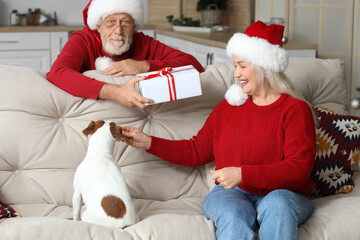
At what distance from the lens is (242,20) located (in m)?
4.86

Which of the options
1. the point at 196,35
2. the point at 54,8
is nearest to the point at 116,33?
the point at 196,35

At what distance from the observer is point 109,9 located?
2.37 meters

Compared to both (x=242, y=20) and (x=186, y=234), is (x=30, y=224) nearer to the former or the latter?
(x=186, y=234)

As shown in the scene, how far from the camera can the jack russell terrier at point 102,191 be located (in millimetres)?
1712

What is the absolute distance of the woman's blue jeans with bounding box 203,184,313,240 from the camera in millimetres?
1696

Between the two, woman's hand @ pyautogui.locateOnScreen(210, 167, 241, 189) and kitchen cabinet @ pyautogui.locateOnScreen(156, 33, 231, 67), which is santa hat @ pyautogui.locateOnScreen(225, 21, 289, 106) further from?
kitchen cabinet @ pyautogui.locateOnScreen(156, 33, 231, 67)

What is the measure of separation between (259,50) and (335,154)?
594 mm

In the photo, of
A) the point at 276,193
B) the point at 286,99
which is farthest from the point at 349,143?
the point at 276,193

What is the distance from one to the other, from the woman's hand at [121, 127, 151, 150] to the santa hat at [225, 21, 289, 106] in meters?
0.36

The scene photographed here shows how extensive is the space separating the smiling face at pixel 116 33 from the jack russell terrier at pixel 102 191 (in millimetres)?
604

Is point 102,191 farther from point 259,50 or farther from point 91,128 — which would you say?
point 259,50

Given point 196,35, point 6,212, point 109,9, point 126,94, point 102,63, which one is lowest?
point 6,212

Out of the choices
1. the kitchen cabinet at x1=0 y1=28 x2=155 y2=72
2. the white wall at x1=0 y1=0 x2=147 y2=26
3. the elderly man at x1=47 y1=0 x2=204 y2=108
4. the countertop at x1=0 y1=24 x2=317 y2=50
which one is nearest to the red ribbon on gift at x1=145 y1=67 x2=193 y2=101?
the elderly man at x1=47 y1=0 x2=204 y2=108

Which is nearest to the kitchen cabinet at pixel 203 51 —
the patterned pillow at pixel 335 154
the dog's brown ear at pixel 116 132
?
the patterned pillow at pixel 335 154
